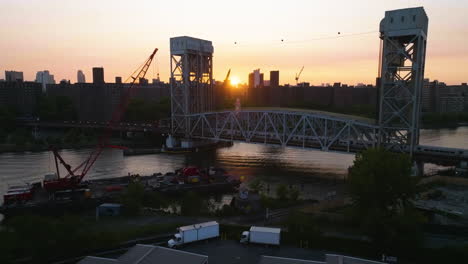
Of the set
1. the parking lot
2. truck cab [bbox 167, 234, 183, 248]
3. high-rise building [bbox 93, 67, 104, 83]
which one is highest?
high-rise building [bbox 93, 67, 104, 83]

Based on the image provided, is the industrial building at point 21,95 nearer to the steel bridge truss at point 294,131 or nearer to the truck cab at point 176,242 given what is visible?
the steel bridge truss at point 294,131

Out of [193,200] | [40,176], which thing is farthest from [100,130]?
[193,200]

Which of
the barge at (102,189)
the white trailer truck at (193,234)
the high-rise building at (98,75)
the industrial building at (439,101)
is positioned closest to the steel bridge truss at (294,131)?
the barge at (102,189)

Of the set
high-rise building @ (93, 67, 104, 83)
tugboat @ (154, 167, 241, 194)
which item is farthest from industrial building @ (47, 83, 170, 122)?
tugboat @ (154, 167, 241, 194)

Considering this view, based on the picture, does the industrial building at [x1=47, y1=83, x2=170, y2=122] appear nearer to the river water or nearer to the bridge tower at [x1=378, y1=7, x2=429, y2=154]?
the river water

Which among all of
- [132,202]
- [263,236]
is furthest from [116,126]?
[263,236]
